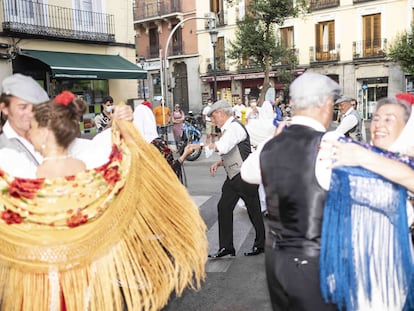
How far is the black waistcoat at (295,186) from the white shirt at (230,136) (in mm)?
2370

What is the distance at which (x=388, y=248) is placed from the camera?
6.48ft

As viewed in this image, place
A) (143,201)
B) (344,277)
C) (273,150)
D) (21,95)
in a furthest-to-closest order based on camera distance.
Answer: (21,95)
(143,201)
(273,150)
(344,277)

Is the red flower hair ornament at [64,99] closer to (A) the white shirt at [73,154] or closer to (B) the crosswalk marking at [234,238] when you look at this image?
(A) the white shirt at [73,154]

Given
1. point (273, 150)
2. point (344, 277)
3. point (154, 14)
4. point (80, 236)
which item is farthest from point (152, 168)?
point (154, 14)

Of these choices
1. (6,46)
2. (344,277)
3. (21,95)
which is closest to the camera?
(344,277)

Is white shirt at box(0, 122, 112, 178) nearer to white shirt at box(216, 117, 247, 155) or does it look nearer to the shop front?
white shirt at box(216, 117, 247, 155)

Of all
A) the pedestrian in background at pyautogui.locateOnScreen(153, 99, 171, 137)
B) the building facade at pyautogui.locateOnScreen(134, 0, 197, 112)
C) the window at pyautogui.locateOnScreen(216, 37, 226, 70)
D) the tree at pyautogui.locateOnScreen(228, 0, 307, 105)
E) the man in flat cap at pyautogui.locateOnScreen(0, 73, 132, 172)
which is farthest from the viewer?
the building facade at pyautogui.locateOnScreen(134, 0, 197, 112)

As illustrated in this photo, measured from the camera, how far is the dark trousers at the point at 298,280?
2109 mm

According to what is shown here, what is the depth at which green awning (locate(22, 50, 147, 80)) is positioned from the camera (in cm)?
1303

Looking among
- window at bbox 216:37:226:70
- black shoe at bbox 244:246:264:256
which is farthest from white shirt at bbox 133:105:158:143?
window at bbox 216:37:226:70

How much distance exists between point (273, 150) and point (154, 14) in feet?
114

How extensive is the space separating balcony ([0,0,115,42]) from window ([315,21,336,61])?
15546mm

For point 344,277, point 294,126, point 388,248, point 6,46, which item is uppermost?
point 6,46

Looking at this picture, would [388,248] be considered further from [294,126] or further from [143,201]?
[143,201]
